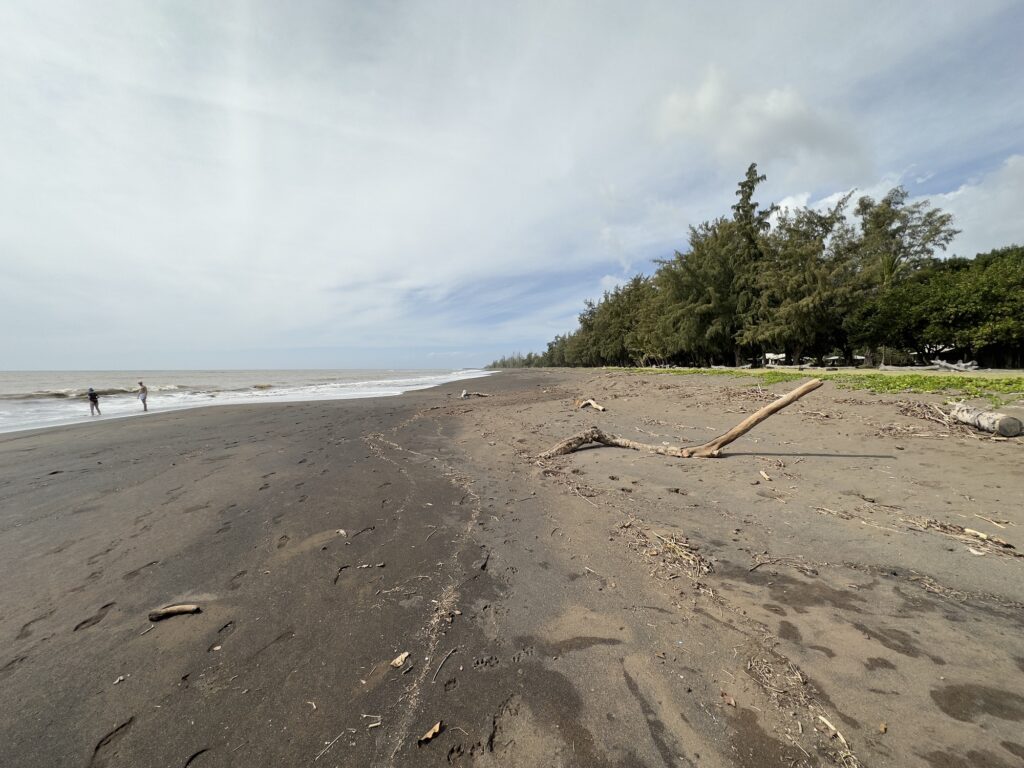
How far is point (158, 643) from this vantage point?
117 inches

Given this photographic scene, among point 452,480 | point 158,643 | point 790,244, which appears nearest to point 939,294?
point 790,244

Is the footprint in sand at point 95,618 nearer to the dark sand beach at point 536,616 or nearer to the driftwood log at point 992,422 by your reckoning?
the dark sand beach at point 536,616

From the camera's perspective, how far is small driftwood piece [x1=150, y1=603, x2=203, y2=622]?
10.7 feet

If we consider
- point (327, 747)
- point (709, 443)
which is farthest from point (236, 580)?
point (709, 443)

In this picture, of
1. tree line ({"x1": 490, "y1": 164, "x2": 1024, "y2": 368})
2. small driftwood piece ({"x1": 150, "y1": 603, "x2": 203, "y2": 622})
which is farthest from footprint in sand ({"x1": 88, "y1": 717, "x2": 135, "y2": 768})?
tree line ({"x1": 490, "y1": 164, "x2": 1024, "y2": 368})

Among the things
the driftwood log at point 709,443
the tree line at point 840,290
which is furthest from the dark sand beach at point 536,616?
the tree line at point 840,290

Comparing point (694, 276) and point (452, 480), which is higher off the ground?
point (694, 276)

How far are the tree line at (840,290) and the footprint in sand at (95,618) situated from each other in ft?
115

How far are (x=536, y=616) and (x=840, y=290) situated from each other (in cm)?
3528

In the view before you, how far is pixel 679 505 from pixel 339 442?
8288 mm

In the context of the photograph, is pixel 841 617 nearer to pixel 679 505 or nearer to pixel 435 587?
pixel 679 505

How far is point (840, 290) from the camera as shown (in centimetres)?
2780

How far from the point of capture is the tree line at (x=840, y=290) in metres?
23.2

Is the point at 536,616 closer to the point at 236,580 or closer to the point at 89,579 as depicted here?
the point at 236,580
